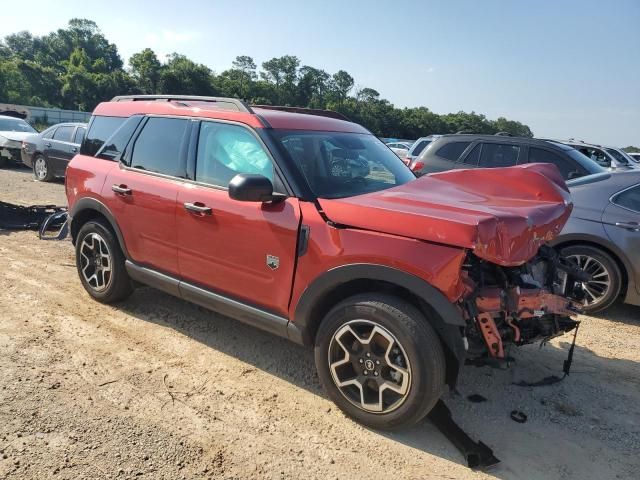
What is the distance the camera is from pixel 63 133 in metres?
12.2

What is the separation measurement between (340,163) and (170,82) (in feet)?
237

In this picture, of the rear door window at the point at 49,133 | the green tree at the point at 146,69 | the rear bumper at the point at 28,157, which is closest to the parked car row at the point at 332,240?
the rear door window at the point at 49,133

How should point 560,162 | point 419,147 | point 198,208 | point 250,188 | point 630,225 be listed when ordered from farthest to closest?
point 419,147 < point 560,162 < point 630,225 < point 198,208 < point 250,188

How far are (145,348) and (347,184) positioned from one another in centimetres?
206

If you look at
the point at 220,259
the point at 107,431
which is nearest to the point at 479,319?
the point at 220,259

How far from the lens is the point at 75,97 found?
6181 cm

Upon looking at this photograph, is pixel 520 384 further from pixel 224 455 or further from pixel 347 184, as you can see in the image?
pixel 224 455

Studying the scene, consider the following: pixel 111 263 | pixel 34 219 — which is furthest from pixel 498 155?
pixel 34 219

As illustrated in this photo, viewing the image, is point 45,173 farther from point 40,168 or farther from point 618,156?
point 618,156

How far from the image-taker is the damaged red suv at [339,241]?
8.79 feet

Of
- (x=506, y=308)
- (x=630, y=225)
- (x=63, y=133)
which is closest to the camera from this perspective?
(x=506, y=308)

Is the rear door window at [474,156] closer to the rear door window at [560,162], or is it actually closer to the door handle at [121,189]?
the rear door window at [560,162]

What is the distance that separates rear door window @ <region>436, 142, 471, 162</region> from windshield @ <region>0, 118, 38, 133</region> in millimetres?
13153

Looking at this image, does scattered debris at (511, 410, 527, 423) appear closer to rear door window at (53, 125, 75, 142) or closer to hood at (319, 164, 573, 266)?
hood at (319, 164, 573, 266)
